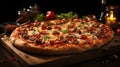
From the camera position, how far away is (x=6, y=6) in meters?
3.25

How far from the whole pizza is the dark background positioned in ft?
2.86

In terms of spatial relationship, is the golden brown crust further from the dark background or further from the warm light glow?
the dark background

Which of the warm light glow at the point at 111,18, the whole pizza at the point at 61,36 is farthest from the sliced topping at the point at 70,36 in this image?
the warm light glow at the point at 111,18

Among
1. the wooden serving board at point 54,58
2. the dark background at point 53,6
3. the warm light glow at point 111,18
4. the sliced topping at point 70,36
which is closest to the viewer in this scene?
the wooden serving board at point 54,58

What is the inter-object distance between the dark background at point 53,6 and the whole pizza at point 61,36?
0.87 metres

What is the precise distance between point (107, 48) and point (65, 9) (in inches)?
72.0

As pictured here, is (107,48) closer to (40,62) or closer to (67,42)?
(67,42)

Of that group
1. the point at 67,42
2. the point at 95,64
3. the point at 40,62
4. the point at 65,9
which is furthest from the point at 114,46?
the point at 65,9

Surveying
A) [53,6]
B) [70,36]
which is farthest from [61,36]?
[53,6]

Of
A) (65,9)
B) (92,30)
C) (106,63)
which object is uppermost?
(65,9)

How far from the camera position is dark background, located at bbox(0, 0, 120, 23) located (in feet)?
10.7

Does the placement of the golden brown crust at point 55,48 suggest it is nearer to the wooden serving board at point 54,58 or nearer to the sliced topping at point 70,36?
the wooden serving board at point 54,58

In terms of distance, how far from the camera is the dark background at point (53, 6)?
3270 mm

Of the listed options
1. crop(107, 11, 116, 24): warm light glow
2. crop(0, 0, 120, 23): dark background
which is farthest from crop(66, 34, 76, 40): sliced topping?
crop(0, 0, 120, 23): dark background
